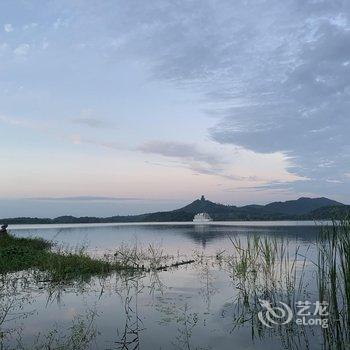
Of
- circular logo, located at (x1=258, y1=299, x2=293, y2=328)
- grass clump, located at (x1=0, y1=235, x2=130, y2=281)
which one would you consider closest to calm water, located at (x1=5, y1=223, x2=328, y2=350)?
circular logo, located at (x1=258, y1=299, x2=293, y2=328)

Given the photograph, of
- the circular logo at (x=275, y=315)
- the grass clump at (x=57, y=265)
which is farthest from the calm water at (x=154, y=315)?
the grass clump at (x=57, y=265)

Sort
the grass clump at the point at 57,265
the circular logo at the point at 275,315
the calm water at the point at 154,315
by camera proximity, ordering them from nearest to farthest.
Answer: the calm water at the point at 154,315
the circular logo at the point at 275,315
the grass clump at the point at 57,265

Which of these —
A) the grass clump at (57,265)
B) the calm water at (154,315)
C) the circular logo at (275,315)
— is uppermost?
the grass clump at (57,265)

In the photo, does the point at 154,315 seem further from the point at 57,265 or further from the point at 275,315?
the point at 57,265

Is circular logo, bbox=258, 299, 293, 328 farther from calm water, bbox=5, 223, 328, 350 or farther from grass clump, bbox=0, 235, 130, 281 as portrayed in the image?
grass clump, bbox=0, 235, 130, 281

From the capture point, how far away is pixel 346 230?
912 cm

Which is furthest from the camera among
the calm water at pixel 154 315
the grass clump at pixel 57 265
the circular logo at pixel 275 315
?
the grass clump at pixel 57 265

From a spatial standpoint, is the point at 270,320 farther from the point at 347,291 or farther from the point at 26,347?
the point at 26,347

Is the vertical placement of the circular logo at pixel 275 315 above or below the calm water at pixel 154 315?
above

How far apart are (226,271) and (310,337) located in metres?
13.9

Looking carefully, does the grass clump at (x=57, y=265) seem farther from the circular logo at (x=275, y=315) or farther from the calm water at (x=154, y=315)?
the circular logo at (x=275, y=315)

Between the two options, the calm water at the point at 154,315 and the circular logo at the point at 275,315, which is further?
the circular logo at the point at 275,315

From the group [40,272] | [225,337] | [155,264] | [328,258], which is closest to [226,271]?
[155,264]

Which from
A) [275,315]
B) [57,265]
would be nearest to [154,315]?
[275,315]
